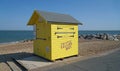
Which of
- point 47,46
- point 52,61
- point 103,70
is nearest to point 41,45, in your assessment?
point 47,46

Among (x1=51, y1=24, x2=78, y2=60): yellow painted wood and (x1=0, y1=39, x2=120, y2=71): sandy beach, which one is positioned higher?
(x1=51, y1=24, x2=78, y2=60): yellow painted wood

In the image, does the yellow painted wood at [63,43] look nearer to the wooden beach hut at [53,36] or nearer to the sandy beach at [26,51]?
the wooden beach hut at [53,36]

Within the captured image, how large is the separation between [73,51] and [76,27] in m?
1.64

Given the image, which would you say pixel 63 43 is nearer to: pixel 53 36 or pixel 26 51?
pixel 53 36

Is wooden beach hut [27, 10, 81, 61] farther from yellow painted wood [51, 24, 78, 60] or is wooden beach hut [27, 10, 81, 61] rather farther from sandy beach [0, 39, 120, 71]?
sandy beach [0, 39, 120, 71]

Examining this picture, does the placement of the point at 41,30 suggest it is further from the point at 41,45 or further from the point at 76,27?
the point at 76,27

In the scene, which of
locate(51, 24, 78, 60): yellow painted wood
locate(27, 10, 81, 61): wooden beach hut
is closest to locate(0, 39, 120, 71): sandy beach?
locate(51, 24, 78, 60): yellow painted wood

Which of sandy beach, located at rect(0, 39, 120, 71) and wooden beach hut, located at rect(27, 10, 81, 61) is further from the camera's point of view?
sandy beach, located at rect(0, 39, 120, 71)

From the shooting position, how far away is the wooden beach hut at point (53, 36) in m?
8.30

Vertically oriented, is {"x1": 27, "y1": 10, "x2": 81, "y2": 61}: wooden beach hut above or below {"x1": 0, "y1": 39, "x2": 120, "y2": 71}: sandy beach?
above

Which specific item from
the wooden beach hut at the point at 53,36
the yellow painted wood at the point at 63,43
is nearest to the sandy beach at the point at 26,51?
the yellow painted wood at the point at 63,43

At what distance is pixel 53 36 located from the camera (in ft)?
27.2

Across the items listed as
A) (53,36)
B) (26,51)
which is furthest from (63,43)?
(26,51)

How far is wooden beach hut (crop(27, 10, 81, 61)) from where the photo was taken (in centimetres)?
830
